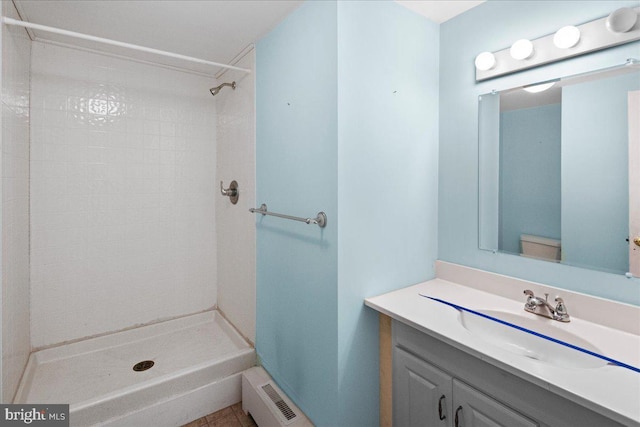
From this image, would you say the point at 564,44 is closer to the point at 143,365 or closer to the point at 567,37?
the point at 567,37

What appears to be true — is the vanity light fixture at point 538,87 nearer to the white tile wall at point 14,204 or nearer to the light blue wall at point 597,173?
the light blue wall at point 597,173

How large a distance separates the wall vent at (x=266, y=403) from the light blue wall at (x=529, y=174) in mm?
1297

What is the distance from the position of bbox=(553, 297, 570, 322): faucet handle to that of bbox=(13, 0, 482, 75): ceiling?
139cm

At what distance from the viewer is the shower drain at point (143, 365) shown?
1968 mm

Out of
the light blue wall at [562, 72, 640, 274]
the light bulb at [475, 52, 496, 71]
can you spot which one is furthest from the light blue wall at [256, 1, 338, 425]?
the light blue wall at [562, 72, 640, 274]

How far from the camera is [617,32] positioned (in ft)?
3.60

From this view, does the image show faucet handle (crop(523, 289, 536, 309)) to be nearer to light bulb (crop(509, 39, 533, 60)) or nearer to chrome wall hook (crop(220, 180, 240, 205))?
light bulb (crop(509, 39, 533, 60))

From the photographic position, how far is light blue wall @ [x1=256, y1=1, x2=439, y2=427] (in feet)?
4.37

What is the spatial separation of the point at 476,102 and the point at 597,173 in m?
0.59

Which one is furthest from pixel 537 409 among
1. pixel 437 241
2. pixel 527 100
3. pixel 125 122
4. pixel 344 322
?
pixel 125 122

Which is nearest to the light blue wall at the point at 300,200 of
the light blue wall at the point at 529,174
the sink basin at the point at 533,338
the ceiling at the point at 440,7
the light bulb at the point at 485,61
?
the ceiling at the point at 440,7

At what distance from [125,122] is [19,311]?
4.41 ft

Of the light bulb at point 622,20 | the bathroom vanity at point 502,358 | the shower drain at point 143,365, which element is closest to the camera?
the bathroom vanity at point 502,358

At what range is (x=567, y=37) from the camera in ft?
3.90
